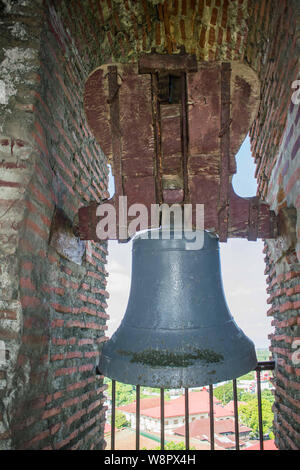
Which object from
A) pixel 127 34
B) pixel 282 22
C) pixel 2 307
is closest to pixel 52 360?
pixel 2 307

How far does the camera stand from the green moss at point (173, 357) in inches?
59.4

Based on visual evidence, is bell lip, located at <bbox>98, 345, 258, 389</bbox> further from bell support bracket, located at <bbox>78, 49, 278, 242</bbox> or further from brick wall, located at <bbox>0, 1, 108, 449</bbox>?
bell support bracket, located at <bbox>78, 49, 278, 242</bbox>

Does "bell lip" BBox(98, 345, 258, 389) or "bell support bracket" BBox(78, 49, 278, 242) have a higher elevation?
"bell support bracket" BBox(78, 49, 278, 242)

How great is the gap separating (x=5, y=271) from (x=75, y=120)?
5.20 ft

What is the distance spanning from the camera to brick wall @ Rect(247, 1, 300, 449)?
2172mm

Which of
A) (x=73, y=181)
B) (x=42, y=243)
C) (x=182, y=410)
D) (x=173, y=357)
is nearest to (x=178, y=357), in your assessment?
(x=173, y=357)

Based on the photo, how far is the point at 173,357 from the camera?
5.07ft

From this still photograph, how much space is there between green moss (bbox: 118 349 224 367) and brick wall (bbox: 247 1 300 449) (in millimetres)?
952

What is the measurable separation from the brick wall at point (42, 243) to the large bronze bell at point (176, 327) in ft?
1.54

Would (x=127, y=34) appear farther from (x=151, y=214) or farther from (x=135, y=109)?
(x=151, y=214)

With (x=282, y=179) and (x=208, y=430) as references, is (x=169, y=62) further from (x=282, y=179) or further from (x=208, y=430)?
(x=208, y=430)

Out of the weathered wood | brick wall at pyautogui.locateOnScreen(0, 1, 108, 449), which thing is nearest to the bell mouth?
brick wall at pyautogui.locateOnScreen(0, 1, 108, 449)

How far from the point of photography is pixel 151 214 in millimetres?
2000

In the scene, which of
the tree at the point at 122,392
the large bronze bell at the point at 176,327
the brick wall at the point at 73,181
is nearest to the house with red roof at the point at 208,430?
the tree at the point at 122,392
